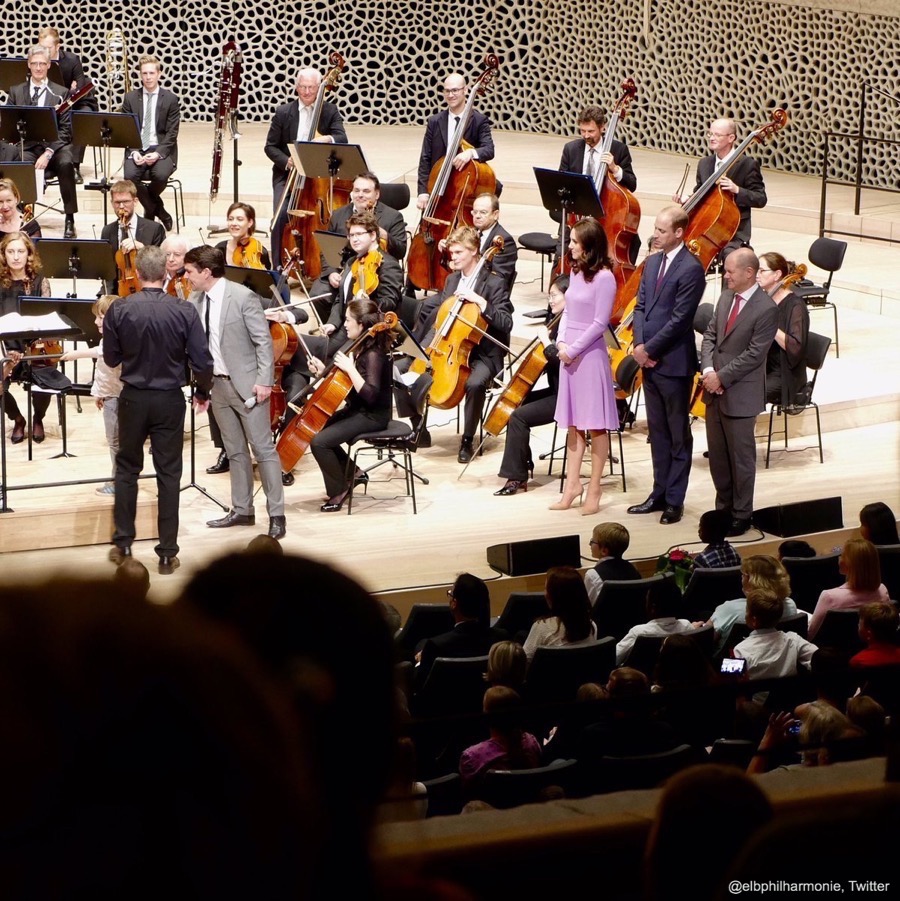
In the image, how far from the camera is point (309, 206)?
33.8ft

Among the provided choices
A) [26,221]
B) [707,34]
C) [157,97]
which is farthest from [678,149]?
[26,221]

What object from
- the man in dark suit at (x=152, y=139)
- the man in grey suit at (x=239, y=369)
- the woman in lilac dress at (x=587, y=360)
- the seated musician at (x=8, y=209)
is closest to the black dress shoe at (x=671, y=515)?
the woman in lilac dress at (x=587, y=360)

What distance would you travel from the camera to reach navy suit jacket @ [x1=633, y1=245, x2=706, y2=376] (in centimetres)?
704

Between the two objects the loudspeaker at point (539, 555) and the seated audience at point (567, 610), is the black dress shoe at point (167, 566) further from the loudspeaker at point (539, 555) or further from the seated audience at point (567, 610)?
the seated audience at point (567, 610)

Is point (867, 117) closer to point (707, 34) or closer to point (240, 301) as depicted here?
point (707, 34)

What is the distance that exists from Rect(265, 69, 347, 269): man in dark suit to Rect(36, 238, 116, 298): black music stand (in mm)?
2301

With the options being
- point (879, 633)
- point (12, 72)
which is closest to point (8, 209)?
point (12, 72)

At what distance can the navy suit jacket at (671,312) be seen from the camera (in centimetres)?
704

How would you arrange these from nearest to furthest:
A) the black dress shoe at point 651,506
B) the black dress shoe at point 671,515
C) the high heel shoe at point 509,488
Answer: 1. the black dress shoe at point 671,515
2. the black dress shoe at point 651,506
3. the high heel shoe at point 509,488

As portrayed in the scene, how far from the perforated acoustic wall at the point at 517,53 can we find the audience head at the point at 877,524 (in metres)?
8.35

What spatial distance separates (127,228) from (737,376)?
172 inches

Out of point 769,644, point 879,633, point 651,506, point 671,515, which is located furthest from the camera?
point 651,506

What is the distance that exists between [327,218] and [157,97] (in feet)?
8.60

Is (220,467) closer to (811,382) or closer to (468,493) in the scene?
(468,493)
